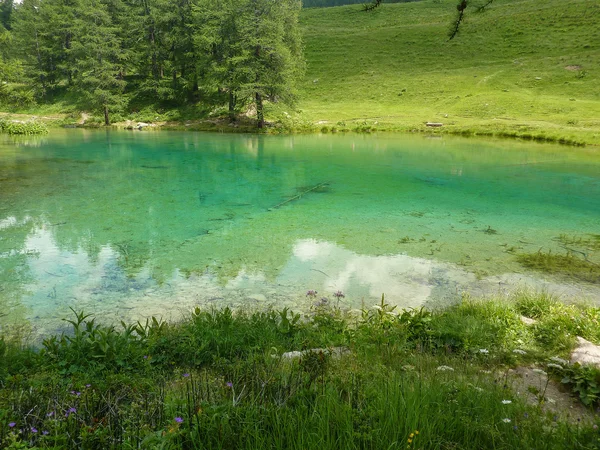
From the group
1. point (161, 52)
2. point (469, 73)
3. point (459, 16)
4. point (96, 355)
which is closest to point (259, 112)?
point (161, 52)

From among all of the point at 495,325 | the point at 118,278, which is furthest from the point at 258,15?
the point at 495,325

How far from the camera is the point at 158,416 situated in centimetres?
341

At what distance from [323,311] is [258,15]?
45.0 metres

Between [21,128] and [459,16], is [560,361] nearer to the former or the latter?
[459,16]

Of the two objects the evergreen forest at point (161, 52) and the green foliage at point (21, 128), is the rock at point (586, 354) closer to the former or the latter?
the evergreen forest at point (161, 52)

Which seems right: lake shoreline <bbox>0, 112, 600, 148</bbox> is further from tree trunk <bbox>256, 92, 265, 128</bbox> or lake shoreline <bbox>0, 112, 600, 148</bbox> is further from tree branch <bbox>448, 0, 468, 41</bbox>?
tree branch <bbox>448, 0, 468, 41</bbox>

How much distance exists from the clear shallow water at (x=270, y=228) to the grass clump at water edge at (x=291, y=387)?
74.8 inches

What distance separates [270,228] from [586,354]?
900 cm

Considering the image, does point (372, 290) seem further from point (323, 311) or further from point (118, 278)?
point (118, 278)

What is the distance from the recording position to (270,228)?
42.4ft

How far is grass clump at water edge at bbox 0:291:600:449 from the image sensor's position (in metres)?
3.16

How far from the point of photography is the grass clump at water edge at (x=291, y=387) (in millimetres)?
3158

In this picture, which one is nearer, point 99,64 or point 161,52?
point 99,64

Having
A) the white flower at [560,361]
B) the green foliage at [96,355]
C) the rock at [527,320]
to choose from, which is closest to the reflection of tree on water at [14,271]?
the green foliage at [96,355]
